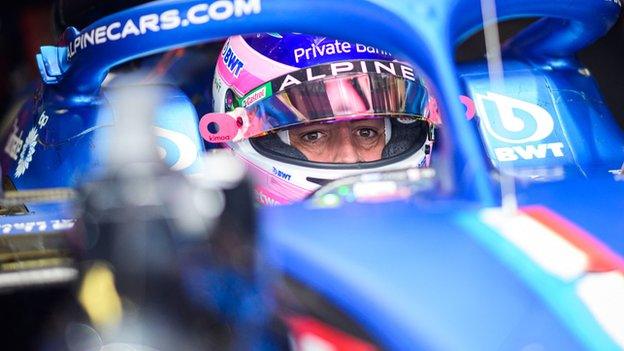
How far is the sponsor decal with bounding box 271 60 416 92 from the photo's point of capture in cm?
160

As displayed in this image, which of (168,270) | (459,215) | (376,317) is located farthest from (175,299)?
(459,215)

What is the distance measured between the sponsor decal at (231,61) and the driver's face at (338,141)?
0.16m

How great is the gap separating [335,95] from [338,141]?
18cm

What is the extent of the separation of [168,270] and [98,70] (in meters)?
0.77

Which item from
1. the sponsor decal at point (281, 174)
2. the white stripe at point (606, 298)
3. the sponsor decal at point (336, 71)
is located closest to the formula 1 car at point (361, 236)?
the white stripe at point (606, 298)

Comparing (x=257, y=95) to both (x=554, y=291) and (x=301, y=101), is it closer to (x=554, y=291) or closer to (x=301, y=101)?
(x=301, y=101)

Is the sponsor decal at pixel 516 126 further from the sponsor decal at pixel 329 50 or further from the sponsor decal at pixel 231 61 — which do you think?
the sponsor decal at pixel 231 61

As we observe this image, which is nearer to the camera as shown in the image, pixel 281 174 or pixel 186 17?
pixel 186 17

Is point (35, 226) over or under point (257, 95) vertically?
under

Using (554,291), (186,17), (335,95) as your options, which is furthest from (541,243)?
(335,95)

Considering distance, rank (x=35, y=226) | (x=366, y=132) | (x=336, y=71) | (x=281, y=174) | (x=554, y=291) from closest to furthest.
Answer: (x=554, y=291), (x=35, y=226), (x=336, y=71), (x=281, y=174), (x=366, y=132)

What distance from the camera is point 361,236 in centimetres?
96

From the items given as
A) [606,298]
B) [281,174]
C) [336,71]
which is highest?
[336,71]

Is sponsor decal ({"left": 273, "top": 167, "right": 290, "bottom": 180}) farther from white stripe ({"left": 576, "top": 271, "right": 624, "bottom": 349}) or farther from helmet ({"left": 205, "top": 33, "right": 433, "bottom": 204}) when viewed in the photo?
white stripe ({"left": 576, "top": 271, "right": 624, "bottom": 349})
